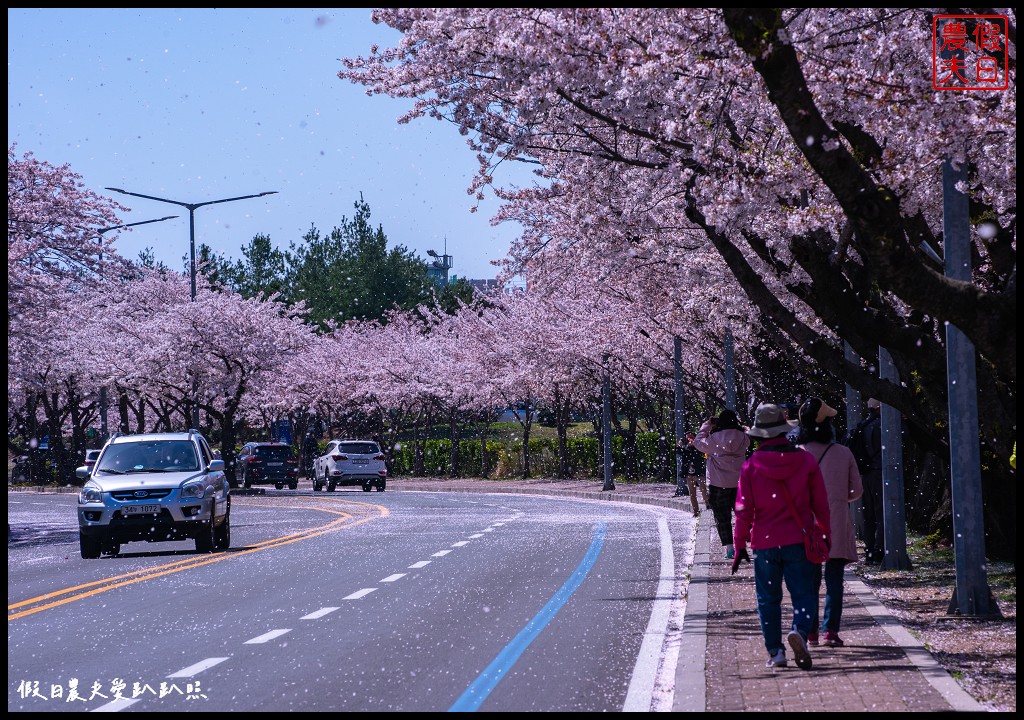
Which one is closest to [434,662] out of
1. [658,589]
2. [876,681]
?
[876,681]

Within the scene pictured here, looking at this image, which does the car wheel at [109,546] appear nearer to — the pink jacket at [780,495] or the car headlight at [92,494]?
the car headlight at [92,494]

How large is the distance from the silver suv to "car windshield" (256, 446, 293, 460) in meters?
32.8

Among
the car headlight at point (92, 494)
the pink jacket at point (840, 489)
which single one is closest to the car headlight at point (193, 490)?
the car headlight at point (92, 494)

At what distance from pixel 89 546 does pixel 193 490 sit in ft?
6.00

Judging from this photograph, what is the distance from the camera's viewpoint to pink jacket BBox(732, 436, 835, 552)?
29.8ft

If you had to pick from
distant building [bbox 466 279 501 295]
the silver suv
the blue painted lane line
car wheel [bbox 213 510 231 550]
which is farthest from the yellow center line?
distant building [bbox 466 279 501 295]

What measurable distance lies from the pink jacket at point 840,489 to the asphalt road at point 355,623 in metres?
1.58

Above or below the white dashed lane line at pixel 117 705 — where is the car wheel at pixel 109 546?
below

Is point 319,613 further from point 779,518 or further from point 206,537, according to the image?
point 206,537

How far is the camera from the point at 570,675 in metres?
9.28

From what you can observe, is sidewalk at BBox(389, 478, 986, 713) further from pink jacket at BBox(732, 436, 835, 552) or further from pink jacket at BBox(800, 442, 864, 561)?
pink jacket at BBox(732, 436, 835, 552)

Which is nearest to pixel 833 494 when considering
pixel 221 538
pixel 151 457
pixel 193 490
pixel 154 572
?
pixel 154 572

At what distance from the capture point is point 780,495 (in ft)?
29.9

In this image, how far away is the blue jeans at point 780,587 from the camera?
353 inches
